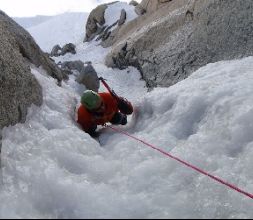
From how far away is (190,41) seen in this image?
1498 centimetres

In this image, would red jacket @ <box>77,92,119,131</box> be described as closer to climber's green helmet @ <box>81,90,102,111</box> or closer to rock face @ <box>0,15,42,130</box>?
climber's green helmet @ <box>81,90,102,111</box>

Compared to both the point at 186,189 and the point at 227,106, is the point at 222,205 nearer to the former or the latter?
the point at 186,189

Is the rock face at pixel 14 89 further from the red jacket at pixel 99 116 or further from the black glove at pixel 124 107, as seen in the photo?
the black glove at pixel 124 107

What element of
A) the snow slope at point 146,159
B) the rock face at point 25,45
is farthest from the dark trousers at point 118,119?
the rock face at point 25,45

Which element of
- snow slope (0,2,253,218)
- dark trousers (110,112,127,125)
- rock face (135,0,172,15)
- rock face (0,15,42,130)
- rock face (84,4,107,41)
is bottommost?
rock face (84,4,107,41)

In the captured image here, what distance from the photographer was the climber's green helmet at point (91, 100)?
26.8 feet

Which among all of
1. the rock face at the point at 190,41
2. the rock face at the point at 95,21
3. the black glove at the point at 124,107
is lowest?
the rock face at the point at 95,21

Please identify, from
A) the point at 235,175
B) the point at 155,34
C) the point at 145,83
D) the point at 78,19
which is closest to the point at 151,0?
the point at 155,34

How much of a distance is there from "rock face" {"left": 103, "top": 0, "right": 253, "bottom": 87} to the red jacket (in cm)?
399

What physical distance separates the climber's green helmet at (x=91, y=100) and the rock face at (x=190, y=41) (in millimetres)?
4512

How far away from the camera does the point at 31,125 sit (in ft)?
22.2

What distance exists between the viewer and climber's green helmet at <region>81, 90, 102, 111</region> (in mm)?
8164

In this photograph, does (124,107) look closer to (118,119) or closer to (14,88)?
(118,119)

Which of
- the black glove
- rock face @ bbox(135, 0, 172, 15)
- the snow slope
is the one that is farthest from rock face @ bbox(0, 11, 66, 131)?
rock face @ bbox(135, 0, 172, 15)
